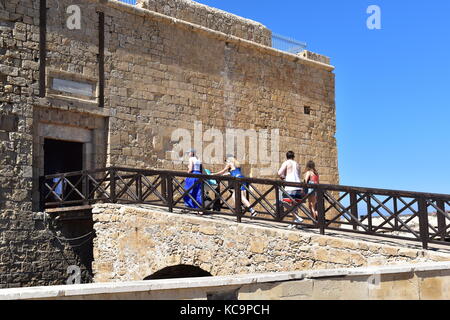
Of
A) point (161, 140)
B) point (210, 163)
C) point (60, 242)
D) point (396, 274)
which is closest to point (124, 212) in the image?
point (60, 242)

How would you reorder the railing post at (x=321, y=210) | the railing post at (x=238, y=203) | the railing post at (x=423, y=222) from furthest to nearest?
1. the railing post at (x=238, y=203)
2. the railing post at (x=321, y=210)
3. the railing post at (x=423, y=222)

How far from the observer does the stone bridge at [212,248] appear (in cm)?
665

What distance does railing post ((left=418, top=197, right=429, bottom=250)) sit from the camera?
259 inches

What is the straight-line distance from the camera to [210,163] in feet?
43.8

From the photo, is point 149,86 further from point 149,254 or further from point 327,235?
point 327,235

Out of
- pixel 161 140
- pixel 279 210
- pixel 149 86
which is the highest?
pixel 149 86

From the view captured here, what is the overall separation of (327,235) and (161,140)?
20.0ft

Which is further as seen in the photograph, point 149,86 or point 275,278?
point 149,86

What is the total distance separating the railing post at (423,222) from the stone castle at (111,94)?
21.4 ft

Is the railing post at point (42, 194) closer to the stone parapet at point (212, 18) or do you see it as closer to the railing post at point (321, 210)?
the stone parapet at point (212, 18)

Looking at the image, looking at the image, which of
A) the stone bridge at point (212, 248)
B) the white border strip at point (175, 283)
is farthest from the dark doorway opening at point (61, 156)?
the white border strip at point (175, 283)

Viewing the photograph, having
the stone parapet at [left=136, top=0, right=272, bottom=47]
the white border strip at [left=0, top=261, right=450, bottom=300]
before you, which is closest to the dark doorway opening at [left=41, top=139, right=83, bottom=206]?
the stone parapet at [left=136, top=0, right=272, bottom=47]

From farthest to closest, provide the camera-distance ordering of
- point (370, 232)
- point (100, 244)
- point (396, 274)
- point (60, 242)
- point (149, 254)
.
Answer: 1. point (60, 242)
2. point (100, 244)
3. point (149, 254)
4. point (370, 232)
5. point (396, 274)
